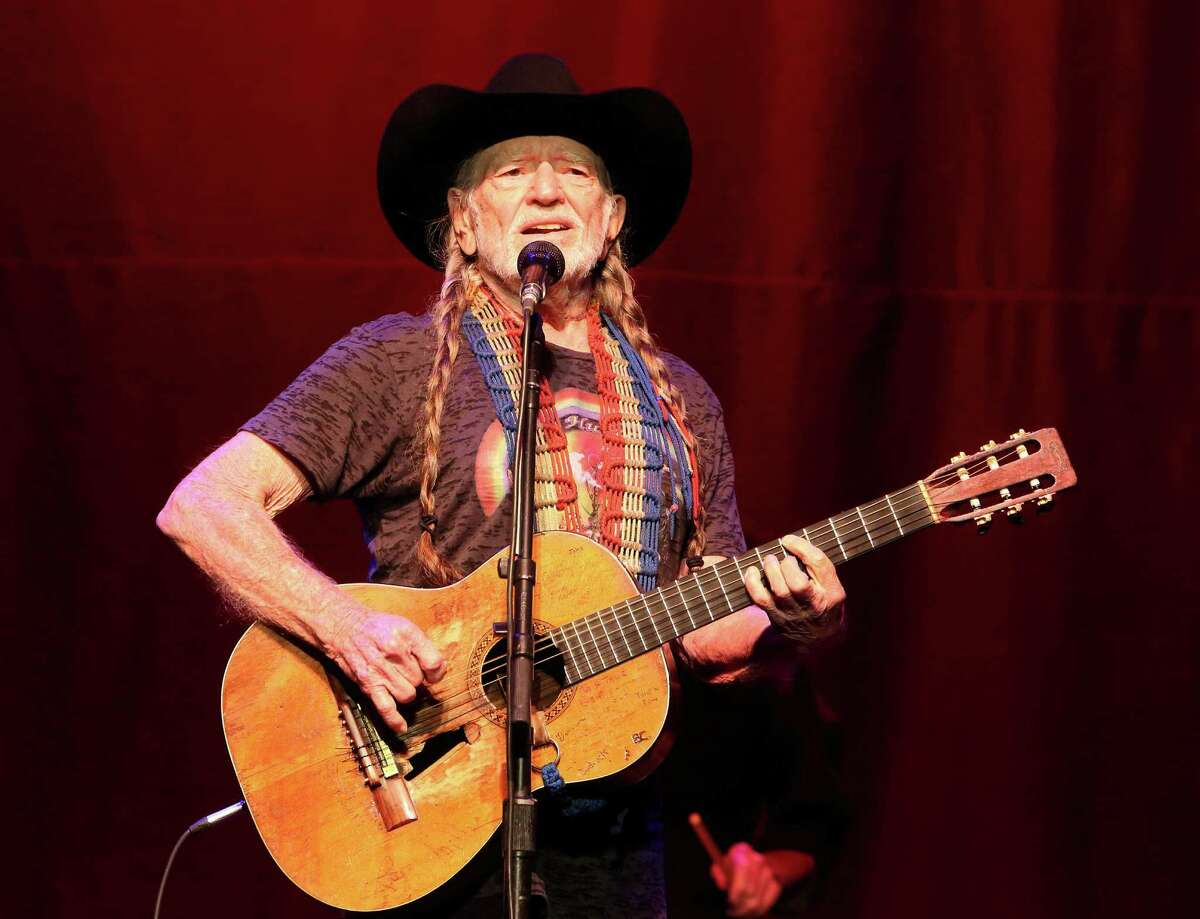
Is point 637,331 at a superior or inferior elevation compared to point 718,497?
superior

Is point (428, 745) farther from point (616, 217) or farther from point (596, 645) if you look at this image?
point (616, 217)

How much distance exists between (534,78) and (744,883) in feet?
6.19

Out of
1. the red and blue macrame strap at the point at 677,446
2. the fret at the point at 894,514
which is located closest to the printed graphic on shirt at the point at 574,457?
the red and blue macrame strap at the point at 677,446

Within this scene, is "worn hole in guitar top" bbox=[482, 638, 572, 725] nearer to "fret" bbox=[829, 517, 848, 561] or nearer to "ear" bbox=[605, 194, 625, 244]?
"fret" bbox=[829, 517, 848, 561]

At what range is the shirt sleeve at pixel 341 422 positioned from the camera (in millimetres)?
2533

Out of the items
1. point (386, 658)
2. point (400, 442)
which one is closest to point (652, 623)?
point (386, 658)

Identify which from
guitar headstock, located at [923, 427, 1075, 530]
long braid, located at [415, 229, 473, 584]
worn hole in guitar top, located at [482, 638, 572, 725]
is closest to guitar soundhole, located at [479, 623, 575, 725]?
worn hole in guitar top, located at [482, 638, 572, 725]

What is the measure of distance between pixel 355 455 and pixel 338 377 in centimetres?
16

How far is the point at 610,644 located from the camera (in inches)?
96.3

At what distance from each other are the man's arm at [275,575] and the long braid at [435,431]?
0.21m

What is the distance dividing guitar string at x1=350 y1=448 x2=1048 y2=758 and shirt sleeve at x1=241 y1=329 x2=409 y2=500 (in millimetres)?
488

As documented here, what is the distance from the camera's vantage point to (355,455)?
2.61 meters

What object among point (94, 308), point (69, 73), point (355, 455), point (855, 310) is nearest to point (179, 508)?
point (355, 455)

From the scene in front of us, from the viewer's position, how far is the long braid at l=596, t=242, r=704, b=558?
2896 millimetres
